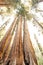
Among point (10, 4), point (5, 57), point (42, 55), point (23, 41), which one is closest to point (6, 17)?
point (10, 4)

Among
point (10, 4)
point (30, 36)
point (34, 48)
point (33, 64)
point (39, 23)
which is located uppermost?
point (10, 4)

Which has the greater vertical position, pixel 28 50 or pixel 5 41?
pixel 5 41

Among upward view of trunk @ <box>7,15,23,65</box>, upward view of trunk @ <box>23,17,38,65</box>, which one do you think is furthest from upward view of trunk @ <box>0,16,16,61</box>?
upward view of trunk @ <box>23,17,38,65</box>

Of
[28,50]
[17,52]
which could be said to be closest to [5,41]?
[17,52]

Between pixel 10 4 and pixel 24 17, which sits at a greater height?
pixel 10 4

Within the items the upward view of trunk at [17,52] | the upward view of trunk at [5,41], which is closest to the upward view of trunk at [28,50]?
the upward view of trunk at [17,52]

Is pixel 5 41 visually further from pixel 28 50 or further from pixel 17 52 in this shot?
pixel 28 50

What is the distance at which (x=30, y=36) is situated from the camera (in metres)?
2.69

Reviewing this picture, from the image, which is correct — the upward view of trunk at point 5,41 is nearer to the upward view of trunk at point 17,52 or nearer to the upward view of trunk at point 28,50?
the upward view of trunk at point 17,52

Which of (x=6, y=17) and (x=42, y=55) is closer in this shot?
(x=42, y=55)

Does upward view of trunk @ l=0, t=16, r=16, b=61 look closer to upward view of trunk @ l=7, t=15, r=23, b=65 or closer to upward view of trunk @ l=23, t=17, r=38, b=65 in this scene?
upward view of trunk @ l=7, t=15, r=23, b=65

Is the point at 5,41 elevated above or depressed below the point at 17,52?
above

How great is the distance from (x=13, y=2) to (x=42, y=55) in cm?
106

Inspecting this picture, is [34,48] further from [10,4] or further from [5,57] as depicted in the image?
[10,4]
